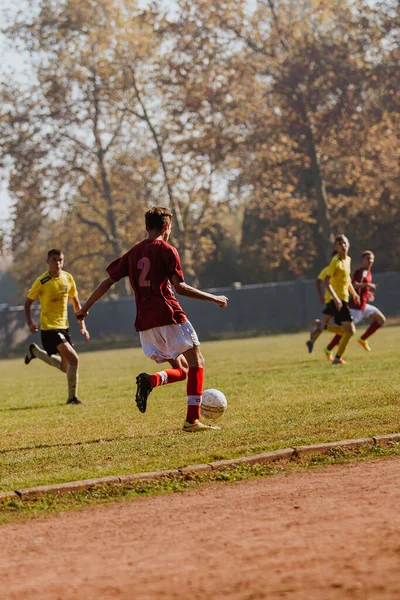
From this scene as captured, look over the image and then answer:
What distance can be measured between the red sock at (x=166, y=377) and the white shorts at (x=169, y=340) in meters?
0.23

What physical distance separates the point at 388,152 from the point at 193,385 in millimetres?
37827

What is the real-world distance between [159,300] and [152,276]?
0.24 m

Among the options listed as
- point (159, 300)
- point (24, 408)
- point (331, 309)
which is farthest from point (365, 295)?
point (159, 300)

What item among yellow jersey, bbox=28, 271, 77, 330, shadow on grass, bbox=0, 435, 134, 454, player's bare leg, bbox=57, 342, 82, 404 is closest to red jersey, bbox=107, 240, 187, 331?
shadow on grass, bbox=0, 435, 134, 454

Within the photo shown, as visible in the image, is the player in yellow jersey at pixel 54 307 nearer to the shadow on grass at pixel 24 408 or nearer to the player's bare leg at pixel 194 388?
the shadow on grass at pixel 24 408

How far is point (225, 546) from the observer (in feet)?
Result: 17.8

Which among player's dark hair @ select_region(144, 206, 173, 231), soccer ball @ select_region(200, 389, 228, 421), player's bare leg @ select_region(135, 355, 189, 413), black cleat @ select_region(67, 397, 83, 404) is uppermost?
player's dark hair @ select_region(144, 206, 173, 231)

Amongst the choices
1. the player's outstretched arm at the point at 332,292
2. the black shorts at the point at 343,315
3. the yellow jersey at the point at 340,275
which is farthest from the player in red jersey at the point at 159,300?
the black shorts at the point at 343,315

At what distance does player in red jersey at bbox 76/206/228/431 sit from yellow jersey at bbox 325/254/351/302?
794cm

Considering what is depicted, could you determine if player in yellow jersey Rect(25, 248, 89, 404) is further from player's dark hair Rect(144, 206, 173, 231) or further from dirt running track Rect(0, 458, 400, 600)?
dirt running track Rect(0, 458, 400, 600)

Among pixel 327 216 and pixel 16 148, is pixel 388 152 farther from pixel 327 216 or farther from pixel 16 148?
pixel 16 148

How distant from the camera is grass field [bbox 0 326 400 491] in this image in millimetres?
8508

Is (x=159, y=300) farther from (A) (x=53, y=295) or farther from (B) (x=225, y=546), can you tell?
(A) (x=53, y=295)

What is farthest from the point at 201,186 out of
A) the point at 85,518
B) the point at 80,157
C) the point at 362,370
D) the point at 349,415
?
the point at 85,518
